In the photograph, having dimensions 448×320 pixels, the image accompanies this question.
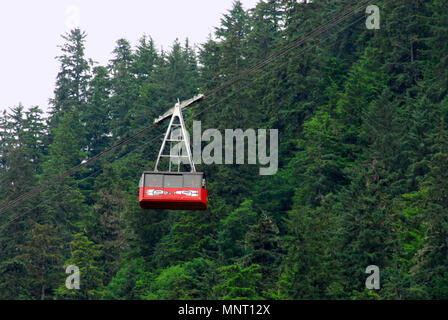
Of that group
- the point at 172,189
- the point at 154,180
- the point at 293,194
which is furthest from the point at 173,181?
the point at 293,194

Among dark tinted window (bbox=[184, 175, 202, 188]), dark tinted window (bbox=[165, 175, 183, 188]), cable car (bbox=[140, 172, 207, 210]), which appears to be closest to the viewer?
cable car (bbox=[140, 172, 207, 210])

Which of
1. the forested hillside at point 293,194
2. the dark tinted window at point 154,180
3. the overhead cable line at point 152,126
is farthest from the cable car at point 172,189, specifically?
the forested hillside at point 293,194

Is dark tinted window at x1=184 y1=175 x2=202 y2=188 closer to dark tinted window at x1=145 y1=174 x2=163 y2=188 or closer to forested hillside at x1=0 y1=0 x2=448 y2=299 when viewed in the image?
dark tinted window at x1=145 y1=174 x2=163 y2=188

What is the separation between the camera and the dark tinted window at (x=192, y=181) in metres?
44.3

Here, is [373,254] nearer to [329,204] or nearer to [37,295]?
[329,204]

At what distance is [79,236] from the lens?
8219 centimetres

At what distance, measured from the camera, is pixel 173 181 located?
44.2m

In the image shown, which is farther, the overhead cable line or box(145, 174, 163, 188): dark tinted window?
the overhead cable line

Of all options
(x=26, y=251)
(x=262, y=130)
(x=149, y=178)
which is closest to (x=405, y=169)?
(x=262, y=130)

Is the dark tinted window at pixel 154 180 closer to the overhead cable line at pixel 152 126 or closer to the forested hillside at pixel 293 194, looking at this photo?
the overhead cable line at pixel 152 126

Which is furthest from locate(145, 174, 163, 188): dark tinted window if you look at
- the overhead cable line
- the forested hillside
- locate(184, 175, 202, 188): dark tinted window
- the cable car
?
the forested hillside

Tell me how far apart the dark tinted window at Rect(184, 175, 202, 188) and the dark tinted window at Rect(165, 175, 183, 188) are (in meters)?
0.25

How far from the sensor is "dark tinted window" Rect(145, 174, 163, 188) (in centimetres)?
4403

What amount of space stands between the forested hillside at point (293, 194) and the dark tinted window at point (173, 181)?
2010 centimetres
